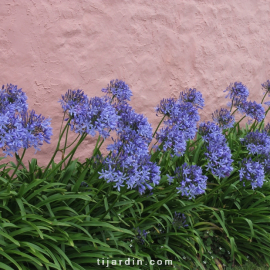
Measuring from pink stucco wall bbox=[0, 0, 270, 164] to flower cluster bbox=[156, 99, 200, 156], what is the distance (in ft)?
4.88

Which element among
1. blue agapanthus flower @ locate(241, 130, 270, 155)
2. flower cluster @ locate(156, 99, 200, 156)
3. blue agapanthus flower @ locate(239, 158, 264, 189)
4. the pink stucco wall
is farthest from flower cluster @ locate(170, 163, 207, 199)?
the pink stucco wall

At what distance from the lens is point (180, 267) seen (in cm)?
320

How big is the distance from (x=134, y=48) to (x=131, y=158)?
2.68 meters

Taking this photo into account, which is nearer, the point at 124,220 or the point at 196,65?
the point at 124,220

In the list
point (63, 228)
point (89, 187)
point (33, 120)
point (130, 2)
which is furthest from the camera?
point (130, 2)

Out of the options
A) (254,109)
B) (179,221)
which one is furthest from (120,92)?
(254,109)

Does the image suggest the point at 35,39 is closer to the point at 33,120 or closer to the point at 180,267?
the point at 33,120

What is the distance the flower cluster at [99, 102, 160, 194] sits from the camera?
2.26 m

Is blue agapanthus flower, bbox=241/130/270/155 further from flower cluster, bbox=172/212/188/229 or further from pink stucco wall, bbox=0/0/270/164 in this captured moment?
pink stucco wall, bbox=0/0/270/164

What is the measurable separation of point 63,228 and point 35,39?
2.18 m

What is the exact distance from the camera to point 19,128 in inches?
84.4

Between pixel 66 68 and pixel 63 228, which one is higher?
pixel 66 68

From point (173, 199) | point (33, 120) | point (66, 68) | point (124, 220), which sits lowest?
point (124, 220)

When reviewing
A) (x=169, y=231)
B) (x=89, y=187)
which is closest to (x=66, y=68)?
(x=89, y=187)
